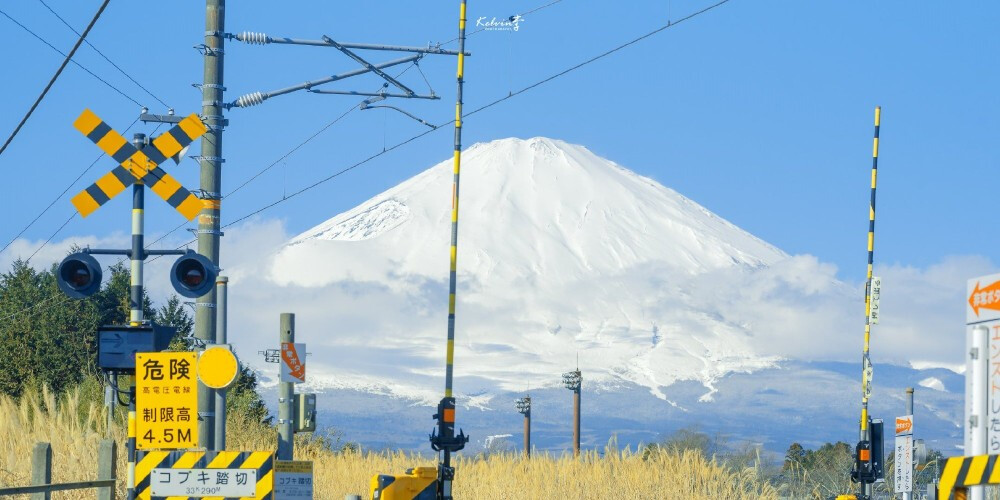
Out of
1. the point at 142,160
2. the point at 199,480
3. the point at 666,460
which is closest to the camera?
the point at 199,480

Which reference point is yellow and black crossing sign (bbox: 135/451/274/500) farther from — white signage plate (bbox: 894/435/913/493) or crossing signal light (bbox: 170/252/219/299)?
white signage plate (bbox: 894/435/913/493)

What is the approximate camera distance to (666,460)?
64.7 ft

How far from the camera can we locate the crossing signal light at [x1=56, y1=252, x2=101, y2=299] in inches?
509

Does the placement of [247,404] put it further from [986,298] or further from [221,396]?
[986,298]

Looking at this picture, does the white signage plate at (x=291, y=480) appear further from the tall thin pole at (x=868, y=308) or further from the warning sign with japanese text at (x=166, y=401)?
the tall thin pole at (x=868, y=308)

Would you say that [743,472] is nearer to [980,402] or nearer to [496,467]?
[496,467]

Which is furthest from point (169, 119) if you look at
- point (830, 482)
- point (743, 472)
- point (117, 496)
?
point (830, 482)

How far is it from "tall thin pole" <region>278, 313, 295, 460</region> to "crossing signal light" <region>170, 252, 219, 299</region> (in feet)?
18.6

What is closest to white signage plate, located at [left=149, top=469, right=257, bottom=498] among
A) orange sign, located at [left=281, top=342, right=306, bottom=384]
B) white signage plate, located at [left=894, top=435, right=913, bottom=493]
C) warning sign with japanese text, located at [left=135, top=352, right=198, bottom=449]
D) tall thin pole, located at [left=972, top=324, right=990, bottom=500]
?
warning sign with japanese text, located at [left=135, top=352, right=198, bottom=449]

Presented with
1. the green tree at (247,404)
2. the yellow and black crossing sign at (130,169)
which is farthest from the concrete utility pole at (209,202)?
the green tree at (247,404)

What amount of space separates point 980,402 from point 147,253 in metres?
7.92

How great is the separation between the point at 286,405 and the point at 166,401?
24.9 feet

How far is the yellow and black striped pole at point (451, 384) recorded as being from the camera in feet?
47.5

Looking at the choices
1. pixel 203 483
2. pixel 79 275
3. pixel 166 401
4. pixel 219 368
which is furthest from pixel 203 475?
pixel 79 275
